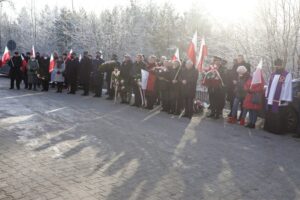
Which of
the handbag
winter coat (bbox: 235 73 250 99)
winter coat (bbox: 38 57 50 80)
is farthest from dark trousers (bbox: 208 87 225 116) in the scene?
winter coat (bbox: 38 57 50 80)

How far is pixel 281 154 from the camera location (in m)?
9.26

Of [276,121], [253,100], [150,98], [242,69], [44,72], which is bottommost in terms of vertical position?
[276,121]

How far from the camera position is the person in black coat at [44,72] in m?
20.6

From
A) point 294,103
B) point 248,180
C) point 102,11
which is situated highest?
point 102,11

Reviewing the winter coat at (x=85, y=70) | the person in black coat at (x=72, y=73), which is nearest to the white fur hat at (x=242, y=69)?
the winter coat at (x=85, y=70)

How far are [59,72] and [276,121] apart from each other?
11409mm

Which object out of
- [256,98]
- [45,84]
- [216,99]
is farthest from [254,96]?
[45,84]

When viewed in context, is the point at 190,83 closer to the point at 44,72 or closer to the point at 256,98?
the point at 256,98

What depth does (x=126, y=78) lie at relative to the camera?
53.9 ft

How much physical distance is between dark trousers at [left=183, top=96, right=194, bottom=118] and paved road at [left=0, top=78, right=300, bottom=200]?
82cm

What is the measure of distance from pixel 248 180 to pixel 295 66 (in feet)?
46.9

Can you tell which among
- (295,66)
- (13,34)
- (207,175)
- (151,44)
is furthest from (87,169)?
(13,34)

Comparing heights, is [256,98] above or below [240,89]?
below

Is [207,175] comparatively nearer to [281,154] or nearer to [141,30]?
[281,154]
